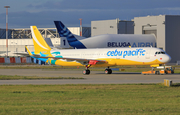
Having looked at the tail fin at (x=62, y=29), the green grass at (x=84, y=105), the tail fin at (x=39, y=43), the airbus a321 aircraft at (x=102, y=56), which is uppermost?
the tail fin at (x=62, y=29)

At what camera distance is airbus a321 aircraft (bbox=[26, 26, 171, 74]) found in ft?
150

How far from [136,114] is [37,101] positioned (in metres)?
7.10

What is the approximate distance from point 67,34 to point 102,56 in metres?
32.9

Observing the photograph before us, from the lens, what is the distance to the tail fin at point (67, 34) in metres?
79.7

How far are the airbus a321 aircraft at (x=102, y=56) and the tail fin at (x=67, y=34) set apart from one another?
22.8m

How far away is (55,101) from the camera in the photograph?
18.8m

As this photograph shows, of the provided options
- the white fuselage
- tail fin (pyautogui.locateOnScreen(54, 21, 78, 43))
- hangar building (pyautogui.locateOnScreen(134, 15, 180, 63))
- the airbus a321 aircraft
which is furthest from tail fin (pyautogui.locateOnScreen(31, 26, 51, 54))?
hangar building (pyautogui.locateOnScreen(134, 15, 180, 63))

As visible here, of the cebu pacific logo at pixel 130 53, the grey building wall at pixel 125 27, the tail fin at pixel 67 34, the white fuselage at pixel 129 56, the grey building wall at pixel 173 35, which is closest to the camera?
the white fuselage at pixel 129 56

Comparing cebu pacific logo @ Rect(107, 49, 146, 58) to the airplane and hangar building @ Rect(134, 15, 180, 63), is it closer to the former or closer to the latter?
the airplane

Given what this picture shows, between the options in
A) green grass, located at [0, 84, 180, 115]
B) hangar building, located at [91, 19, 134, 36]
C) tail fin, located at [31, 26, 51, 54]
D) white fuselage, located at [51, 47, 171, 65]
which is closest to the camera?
green grass, located at [0, 84, 180, 115]

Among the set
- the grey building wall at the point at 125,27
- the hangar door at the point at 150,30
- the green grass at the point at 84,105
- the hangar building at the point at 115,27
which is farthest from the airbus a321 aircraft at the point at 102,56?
the grey building wall at the point at 125,27

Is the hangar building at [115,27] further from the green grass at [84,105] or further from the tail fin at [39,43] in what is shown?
the green grass at [84,105]

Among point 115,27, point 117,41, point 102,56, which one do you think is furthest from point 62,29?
point 102,56

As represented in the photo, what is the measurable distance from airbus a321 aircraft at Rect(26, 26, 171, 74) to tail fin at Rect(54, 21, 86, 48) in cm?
2281
